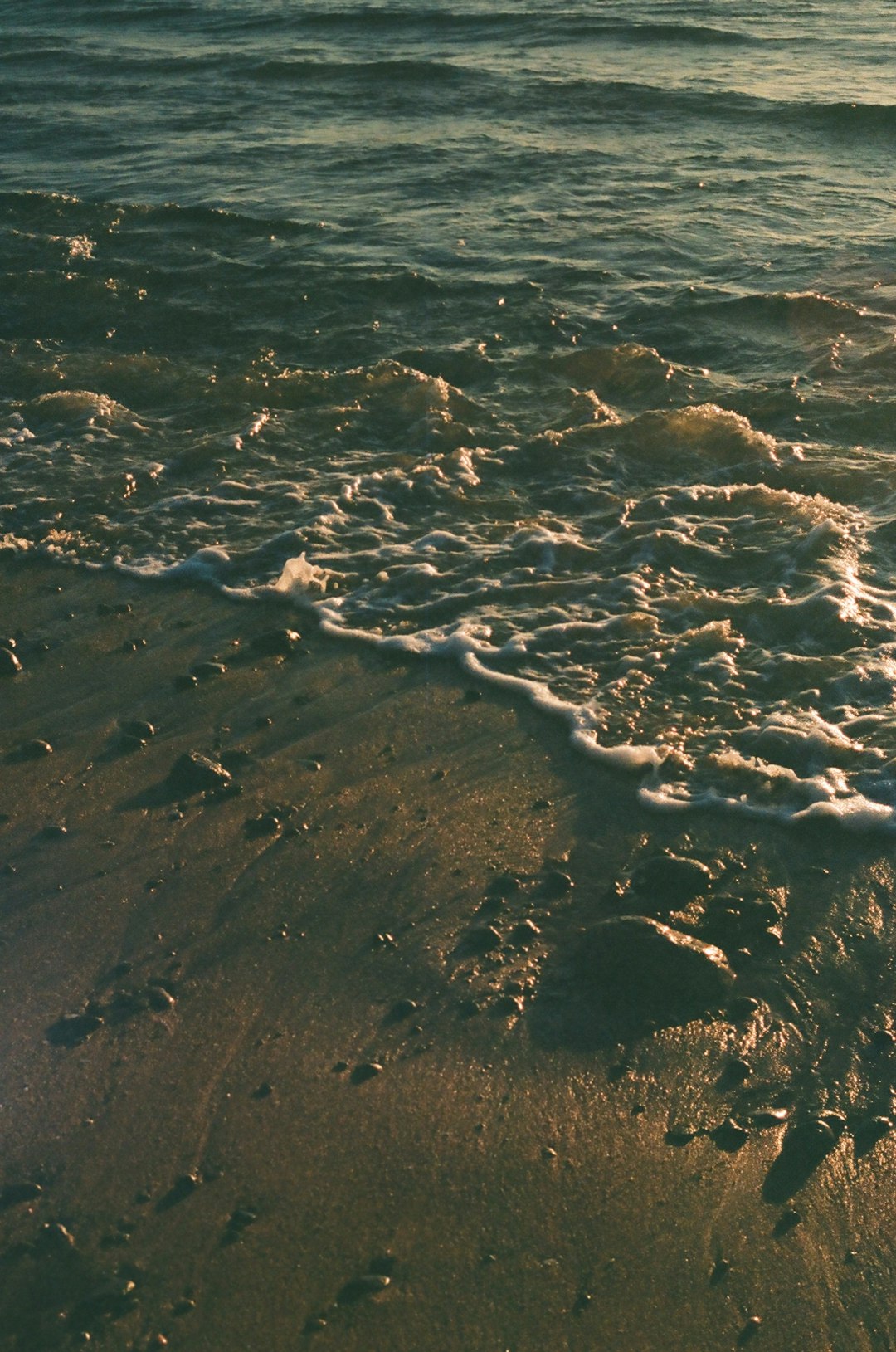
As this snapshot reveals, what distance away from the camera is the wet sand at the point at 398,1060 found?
3590 millimetres

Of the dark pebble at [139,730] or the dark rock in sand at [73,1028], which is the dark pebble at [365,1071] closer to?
the dark rock in sand at [73,1028]

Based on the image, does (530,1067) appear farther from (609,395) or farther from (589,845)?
(609,395)

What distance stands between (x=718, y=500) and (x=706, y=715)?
2.17m

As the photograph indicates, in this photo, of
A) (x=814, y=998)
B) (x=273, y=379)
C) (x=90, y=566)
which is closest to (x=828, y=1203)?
(x=814, y=998)

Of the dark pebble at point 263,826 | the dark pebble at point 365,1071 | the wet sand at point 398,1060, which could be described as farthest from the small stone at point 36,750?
the dark pebble at point 365,1071

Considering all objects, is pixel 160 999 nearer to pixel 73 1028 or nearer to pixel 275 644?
pixel 73 1028

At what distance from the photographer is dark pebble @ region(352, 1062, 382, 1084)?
418cm

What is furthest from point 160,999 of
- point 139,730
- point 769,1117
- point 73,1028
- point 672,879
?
point 769,1117

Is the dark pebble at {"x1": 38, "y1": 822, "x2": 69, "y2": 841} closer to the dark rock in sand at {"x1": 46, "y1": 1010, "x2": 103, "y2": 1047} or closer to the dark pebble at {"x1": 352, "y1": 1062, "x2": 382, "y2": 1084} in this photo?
the dark rock in sand at {"x1": 46, "y1": 1010, "x2": 103, "y2": 1047}

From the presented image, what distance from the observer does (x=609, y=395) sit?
8.98m

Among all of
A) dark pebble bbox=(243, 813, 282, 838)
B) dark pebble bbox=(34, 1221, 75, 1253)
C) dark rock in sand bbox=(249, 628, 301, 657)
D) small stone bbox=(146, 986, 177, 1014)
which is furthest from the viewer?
dark rock in sand bbox=(249, 628, 301, 657)

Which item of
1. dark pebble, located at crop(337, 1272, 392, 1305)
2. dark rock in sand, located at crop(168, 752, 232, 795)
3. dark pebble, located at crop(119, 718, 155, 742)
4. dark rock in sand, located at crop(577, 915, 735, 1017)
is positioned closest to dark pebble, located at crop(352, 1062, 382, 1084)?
dark pebble, located at crop(337, 1272, 392, 1305)

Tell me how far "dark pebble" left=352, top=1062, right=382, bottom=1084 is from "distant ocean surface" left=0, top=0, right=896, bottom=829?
5.43 feet

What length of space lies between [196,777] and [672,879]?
199 centimetres
